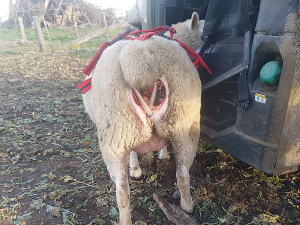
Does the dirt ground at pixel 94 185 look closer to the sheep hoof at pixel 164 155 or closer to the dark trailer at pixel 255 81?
the sheep hoof at pixel 164 155

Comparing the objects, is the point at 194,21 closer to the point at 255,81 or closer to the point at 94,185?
the point at 255,81

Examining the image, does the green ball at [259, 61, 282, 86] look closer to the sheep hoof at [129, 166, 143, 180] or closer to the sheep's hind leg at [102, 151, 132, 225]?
the sheep's hind leg at [102, 151, 132, 225]

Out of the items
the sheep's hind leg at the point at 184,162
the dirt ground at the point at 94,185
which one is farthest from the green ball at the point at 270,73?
the dirt ground at the point at 94,185

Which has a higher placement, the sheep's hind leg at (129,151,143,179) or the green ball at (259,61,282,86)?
the green ball at (259,61,282,86)

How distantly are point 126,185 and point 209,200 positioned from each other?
904 mm

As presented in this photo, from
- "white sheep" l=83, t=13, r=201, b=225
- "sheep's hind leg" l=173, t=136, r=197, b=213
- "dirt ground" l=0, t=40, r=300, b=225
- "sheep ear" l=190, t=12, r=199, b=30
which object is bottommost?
"dirt ground" l=0, t=40, r=300, b=225

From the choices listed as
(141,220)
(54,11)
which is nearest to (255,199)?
(141,220)

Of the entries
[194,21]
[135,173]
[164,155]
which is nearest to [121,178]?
[135,173]

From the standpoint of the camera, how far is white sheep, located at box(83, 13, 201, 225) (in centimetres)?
180

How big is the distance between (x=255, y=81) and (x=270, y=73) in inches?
6.7

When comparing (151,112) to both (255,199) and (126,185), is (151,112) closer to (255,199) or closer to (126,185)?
(126,185)

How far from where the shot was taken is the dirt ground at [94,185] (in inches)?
84.1

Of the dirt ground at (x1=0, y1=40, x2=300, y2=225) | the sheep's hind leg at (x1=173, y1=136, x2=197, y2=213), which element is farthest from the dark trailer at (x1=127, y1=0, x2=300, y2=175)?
the dirt ground at (x1=0, y1=40, x2=300, y2=225)

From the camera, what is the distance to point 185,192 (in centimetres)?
212
